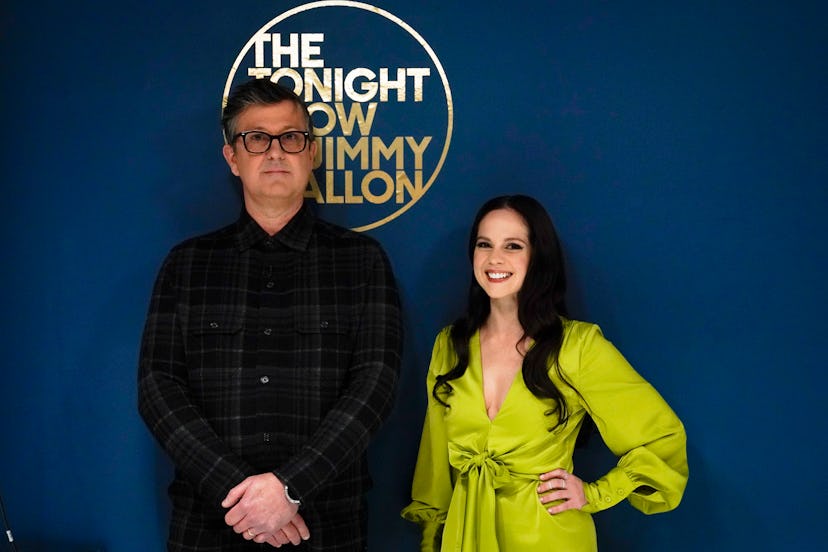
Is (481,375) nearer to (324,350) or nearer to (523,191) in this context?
(324,350)

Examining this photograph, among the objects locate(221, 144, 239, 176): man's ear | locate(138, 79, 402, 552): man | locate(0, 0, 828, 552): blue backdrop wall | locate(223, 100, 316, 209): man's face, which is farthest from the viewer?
locate(0, 0, 828, 552): blue backdrop wall

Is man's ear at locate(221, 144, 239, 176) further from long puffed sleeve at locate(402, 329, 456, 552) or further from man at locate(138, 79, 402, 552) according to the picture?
long puffed sleeve at locate(402, 329, 456, 552)

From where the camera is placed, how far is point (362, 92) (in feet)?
8.59

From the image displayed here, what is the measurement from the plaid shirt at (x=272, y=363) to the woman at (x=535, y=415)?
0.24 m

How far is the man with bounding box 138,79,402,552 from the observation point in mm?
2170

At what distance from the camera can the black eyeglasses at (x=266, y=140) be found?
2303 millimetres

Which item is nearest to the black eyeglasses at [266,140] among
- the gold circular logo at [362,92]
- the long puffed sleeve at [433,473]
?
the gold circular logo at [362,92]

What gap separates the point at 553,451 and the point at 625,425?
0.19m

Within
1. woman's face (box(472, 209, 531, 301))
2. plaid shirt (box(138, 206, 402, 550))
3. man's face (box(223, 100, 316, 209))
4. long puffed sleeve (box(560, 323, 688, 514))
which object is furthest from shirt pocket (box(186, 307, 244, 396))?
long puffed sleeve (box(560, 323, 688, 514))

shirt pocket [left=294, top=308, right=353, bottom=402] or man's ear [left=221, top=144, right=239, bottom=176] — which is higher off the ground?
man's ear [left=221, top=144, right=239, bottom=176]

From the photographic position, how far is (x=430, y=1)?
8.55 feet

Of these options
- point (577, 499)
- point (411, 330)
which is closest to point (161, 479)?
point (411, 330)

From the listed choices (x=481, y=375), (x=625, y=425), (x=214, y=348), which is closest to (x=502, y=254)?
(x=481, y=375)

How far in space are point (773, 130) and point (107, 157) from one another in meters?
1.98
